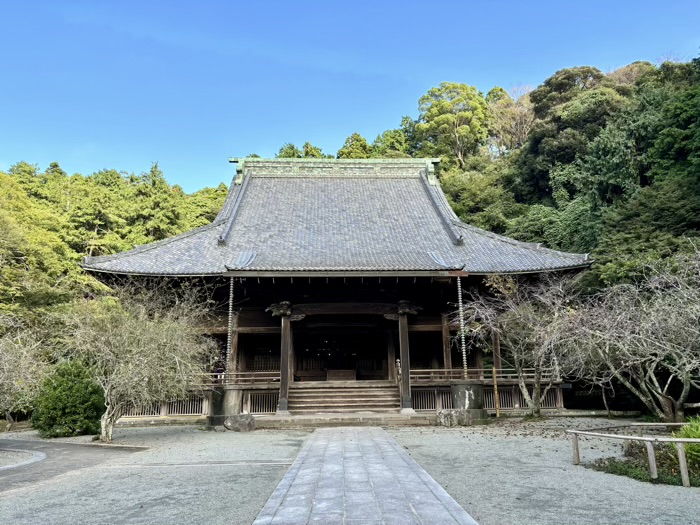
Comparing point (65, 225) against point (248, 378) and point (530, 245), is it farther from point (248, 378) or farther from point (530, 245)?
point (530, 245)

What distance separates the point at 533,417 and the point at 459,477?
8.32 metres

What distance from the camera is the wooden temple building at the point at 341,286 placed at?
1396 cm

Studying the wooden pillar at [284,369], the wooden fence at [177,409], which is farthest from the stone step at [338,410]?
the wooden fence at [177,409]

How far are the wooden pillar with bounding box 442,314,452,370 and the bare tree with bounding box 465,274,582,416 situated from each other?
39.2 inches

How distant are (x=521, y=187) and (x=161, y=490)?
1198 inches

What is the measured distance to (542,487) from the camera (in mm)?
5191

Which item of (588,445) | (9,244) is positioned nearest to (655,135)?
(588,445)

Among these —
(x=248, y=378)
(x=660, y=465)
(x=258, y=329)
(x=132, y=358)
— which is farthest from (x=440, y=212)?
(x=660, y=465)

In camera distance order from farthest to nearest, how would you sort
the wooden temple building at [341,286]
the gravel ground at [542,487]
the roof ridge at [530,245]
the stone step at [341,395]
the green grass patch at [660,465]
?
the roof ridge at [530,245], the stone step at [341,395], the wooden temple building at [341,286], the green grass patch at [660,465], the gravel ground at [542,487]

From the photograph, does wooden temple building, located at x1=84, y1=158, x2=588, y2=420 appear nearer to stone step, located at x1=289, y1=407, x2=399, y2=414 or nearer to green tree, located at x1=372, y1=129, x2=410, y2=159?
stone step, located at x1=289, y1=407, x2=399, y2=414

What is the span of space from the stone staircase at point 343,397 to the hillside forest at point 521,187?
7.21 metres

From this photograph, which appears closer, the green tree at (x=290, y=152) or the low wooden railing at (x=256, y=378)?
the low wooden railing at (x=256, y=378)

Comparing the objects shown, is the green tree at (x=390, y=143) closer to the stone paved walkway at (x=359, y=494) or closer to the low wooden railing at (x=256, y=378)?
the low wooden railing at (x=256, y=378)

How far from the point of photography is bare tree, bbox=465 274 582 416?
37.8 feet
